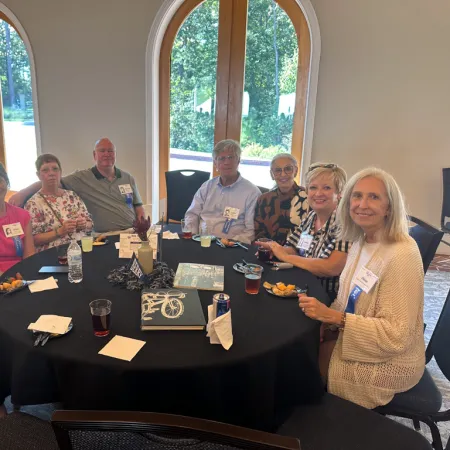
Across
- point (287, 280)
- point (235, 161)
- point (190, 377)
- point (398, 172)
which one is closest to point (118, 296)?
point (190, 377)

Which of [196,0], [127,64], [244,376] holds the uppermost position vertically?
[196,0]

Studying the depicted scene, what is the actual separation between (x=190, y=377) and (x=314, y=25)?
3.81 m

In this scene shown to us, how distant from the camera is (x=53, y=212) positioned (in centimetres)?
260

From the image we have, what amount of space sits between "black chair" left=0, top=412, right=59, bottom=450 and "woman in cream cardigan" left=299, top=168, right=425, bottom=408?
972mm

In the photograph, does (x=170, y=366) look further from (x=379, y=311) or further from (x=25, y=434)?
(x=379, y=311)

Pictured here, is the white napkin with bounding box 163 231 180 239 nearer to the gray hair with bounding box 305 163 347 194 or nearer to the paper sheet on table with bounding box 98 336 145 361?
the gray hair with bounding box 305 163 347 194

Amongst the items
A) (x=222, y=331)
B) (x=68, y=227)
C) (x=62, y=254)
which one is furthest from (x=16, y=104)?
(x=222, y=331)

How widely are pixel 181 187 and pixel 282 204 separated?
135 centimetres

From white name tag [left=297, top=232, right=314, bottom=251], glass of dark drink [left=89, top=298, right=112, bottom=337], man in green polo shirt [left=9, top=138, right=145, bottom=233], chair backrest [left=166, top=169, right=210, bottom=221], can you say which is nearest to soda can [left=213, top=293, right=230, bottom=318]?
glass of dark drink [left=89, top=298, right=112, bottom=337]

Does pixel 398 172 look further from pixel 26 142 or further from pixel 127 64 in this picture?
pixel 26 142

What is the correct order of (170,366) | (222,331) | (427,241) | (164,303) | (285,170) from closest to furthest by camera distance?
(170,366)
(222,331)
(164,303)
(427,241)
(285,170)

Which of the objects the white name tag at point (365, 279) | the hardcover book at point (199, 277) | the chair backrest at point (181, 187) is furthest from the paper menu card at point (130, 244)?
the chair backrest at point (181, 187)

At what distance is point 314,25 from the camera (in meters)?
3.80

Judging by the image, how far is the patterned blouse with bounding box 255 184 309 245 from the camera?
274cm
